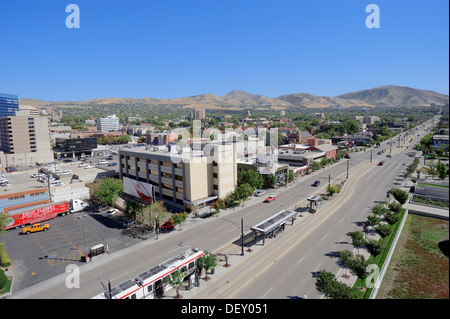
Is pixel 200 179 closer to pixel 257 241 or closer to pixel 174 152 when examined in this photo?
pixel 174 152

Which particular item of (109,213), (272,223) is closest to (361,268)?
(272,223)

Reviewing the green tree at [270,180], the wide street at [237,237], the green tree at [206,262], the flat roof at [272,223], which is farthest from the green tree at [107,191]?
the green tree at [270,180]

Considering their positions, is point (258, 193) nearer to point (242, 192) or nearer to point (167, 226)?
point (242, 192)

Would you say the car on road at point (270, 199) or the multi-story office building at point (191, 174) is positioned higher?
the multi-story office building at point (191, 174)

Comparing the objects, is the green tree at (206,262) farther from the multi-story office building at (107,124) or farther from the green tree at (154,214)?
the multi-story office building at (107,124)

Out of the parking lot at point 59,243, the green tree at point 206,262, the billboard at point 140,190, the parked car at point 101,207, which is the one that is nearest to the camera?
the green tree at point 206,262

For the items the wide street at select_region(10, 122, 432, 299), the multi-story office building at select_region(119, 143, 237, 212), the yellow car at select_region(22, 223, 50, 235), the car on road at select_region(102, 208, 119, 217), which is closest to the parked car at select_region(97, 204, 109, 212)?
the car on road at select_region(102, 208, 119, 217)
